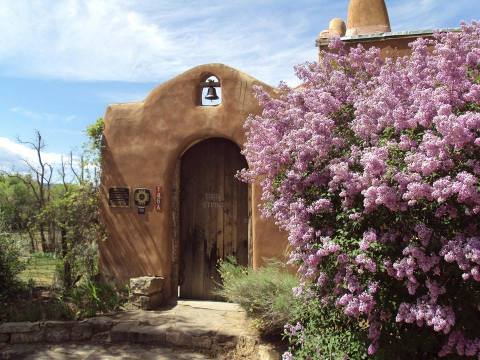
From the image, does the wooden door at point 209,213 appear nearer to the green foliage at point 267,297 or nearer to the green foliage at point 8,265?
the green foliage at point 267,297

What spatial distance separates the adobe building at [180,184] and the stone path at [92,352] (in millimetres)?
1546

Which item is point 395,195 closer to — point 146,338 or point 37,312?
point 146,338

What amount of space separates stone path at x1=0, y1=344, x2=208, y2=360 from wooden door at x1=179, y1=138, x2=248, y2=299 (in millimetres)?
1896

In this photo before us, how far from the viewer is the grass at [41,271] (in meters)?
7.93

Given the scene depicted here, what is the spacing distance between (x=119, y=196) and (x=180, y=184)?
97 centimetres

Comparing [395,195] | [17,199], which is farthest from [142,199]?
[17,199]

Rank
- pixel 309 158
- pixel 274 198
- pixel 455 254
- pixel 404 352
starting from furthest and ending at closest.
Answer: pixel 274 198 → pixel 309 158 → pixel 404 352 → pixel 455 254

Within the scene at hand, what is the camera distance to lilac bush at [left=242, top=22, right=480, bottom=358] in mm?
2936

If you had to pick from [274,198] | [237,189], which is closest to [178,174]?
[237,189]

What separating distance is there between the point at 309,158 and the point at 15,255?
533 centimetres

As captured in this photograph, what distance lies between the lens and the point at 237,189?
7465 millimetres

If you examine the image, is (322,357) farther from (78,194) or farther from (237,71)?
(78,194)

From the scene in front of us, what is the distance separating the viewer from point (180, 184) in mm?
7688

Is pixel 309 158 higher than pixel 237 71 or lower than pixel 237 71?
lower
